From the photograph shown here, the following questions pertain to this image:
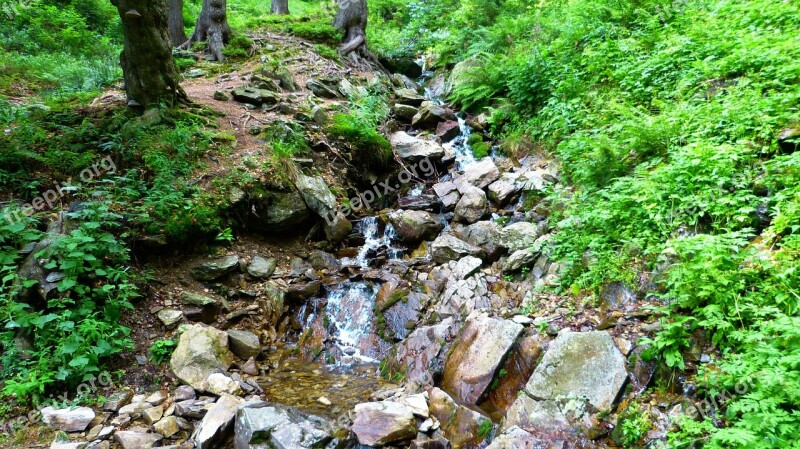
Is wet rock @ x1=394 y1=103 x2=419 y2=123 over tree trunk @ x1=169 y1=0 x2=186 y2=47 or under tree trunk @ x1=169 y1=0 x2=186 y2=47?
under

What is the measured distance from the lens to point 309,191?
26.3 ft

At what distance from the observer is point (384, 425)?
4.25 meters

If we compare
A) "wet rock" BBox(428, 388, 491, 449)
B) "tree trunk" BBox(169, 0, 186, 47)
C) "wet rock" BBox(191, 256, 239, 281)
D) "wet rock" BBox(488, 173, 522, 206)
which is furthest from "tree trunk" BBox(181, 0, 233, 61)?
"wet rock" BBox(428, 388, 491, 449)

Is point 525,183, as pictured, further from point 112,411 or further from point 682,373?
point 112,411

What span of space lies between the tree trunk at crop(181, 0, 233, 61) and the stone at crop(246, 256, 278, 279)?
8.10m

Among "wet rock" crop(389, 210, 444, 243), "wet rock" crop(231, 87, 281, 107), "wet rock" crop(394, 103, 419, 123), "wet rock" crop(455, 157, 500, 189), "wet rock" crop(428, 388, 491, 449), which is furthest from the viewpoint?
"wet rock" crop(394, 103, 419, 123)

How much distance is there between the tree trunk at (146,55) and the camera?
6922mm

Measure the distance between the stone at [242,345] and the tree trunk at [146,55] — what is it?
4.81 metres

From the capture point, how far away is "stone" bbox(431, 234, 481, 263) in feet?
23.3

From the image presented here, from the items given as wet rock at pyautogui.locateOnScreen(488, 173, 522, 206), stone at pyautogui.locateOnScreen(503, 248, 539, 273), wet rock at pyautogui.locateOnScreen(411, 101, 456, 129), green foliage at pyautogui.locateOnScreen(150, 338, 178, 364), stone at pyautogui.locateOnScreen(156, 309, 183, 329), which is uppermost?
wet rock at pyautogui.locateOnScreen(411, 101, 456, 129)

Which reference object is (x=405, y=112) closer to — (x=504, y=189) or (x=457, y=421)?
(x=504, y=189)

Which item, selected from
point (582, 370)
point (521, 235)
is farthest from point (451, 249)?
point (582, 370)

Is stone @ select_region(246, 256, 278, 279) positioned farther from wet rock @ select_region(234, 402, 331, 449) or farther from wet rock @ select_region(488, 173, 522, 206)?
wet rock @ select_region(488, 173, 522, 206)
